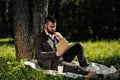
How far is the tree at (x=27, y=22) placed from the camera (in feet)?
41.3

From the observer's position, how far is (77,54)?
10.8 metres

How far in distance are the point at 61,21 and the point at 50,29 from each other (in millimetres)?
14202

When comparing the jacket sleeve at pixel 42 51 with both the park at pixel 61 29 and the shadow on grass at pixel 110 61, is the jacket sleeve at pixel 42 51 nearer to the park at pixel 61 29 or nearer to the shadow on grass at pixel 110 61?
the park at pixel 61 29

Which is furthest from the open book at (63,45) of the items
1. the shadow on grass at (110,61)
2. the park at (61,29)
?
the shadow on grass at (110,61)

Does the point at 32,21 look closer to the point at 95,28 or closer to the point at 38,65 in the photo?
the point at 38,65

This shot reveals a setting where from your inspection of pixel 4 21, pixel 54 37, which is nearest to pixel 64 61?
pixel 54 37

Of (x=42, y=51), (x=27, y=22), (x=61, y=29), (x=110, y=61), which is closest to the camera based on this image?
(x=42, y=51)

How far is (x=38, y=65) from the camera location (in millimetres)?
10711

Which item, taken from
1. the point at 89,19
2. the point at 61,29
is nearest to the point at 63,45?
the point at 89,19

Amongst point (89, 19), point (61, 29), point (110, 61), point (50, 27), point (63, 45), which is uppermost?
point (50, 27)

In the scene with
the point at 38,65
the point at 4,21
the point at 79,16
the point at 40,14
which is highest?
the point at 40,14

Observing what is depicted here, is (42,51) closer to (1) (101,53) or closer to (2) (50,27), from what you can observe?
(2) (50,27)

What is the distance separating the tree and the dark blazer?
205cm

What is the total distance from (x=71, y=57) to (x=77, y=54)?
179 mm
